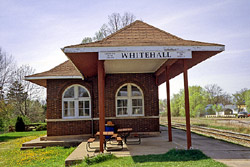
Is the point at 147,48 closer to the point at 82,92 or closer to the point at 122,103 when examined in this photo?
the point at 122,103

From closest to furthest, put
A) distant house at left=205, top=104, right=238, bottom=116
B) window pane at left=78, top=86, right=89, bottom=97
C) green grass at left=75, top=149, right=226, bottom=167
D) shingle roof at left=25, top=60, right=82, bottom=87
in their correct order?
A: 1. green grass at left=75, top=149, right=226, bottom=167
2. shingle roof at left=25, top=60, right=82, bottom=87
3. window pane at left=78, top=86, right=89, bottom=97
4. distant house at left=205, top=104, right=238, bottom=116

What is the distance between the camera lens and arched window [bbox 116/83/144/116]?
13.5 metres

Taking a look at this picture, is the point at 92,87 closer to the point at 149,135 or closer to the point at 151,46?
the point at 149,135

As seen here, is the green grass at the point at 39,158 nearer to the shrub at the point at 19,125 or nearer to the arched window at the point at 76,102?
the arched window at the point at 76,102

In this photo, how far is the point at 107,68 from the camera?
1202 centimetres

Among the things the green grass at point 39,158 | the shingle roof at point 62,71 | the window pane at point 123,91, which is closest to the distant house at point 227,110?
the window pane at point 123,91

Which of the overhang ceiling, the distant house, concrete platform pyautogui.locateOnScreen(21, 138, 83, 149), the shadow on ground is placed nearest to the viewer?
the shadow on ground

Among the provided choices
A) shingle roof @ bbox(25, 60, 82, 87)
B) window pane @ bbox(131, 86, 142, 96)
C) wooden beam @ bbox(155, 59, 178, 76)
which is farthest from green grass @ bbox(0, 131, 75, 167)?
wooden beam @ bbox(155, 59, 178, 76)

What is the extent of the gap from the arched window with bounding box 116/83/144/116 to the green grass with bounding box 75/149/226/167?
5.86 metres

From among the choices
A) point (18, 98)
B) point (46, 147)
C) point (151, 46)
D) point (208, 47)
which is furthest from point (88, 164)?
point (18, 98)

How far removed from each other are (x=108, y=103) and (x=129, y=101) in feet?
3.66

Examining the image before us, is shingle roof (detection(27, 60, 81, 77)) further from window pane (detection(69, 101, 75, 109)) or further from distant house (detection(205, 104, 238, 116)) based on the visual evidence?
distant house (detection(205, 104, 238, 116))

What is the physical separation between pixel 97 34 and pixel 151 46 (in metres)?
23.6

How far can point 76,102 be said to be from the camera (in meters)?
13.5
